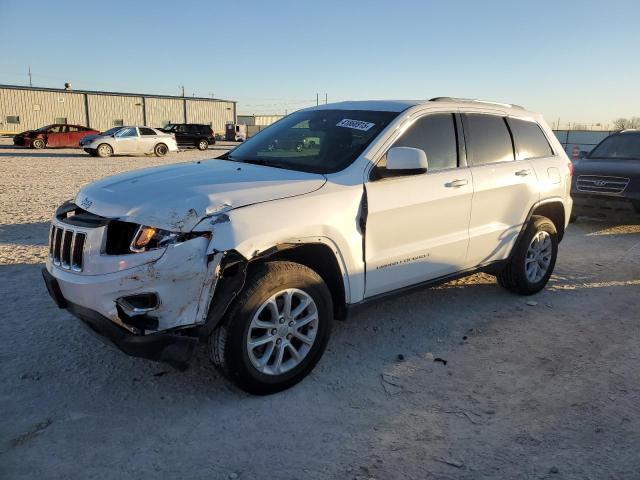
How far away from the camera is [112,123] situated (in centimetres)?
4509

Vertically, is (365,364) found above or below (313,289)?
below

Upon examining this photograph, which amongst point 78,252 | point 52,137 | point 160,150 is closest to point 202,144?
point 160,150

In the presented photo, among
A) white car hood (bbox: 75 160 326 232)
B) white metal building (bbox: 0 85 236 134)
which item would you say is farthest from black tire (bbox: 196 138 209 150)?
white car hood (bbox: 75 160 326 232)

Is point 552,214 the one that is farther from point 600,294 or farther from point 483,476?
point 483,476

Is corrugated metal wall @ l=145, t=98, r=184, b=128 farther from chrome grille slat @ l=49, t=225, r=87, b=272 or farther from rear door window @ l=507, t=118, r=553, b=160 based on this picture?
chrome grille slat @ l=49, t=225, r=87, b=272

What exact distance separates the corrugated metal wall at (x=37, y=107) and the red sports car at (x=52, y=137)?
17.0 metres

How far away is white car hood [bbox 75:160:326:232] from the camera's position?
9.33 ft

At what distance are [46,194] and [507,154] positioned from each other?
30.6 ft

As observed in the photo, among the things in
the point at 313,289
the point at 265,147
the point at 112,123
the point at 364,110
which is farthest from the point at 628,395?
the point at 112,123

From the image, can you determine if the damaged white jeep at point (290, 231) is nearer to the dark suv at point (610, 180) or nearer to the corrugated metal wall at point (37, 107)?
the dark suv at point (610, 180)

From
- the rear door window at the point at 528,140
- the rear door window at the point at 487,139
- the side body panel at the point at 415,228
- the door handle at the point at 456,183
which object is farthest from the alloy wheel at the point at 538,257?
the door handle at the point at 456,183

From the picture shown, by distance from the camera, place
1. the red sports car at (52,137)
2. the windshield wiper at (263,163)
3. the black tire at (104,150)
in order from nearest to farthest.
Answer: the windshield wiper at (263,163) < the black tire at (104,150) < the red sports car at (52,137)

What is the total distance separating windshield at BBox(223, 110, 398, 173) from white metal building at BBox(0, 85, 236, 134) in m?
43.2

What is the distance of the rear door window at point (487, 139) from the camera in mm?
4398
